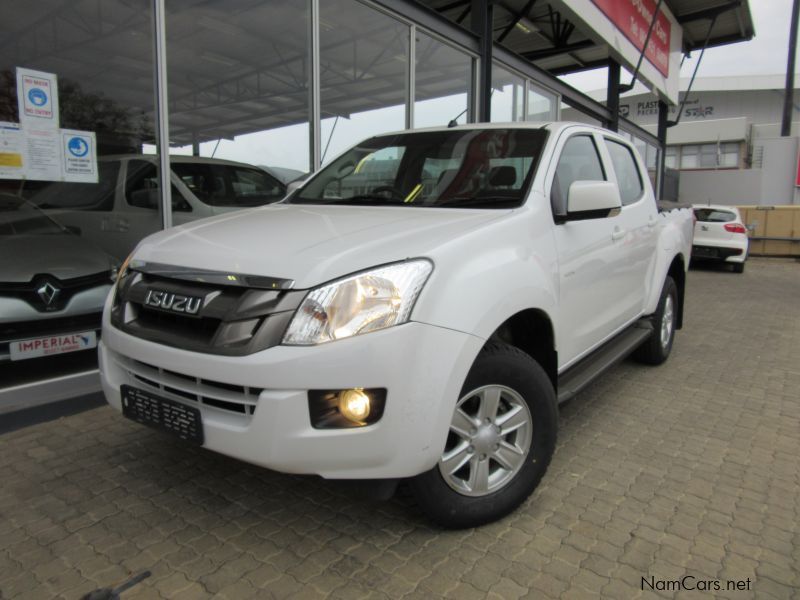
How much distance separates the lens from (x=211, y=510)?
103 inches

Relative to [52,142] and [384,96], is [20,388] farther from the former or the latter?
[384,96]

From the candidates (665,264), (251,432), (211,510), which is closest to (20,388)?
(211,510)

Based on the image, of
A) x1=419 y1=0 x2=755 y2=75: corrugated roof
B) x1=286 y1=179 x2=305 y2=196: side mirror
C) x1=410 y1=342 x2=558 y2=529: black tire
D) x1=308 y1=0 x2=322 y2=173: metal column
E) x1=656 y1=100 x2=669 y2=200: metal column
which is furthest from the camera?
x1=656 y1=100 x2=669 y2=200: metal column

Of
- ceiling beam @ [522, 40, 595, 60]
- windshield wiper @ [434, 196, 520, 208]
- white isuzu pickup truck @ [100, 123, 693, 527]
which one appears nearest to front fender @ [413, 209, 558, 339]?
white isuzu pickup truck @ [100, 123, 693, 527]

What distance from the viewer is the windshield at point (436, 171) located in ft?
9.67

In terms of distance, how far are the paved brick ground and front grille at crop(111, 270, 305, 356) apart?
0.67 meters

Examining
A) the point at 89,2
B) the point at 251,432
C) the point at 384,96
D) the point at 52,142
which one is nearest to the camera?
the point at 251,432

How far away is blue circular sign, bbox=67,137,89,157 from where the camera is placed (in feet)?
14.1

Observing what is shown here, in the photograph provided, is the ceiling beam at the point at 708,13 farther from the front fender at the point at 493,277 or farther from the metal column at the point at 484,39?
the front fender at the point at 493,277

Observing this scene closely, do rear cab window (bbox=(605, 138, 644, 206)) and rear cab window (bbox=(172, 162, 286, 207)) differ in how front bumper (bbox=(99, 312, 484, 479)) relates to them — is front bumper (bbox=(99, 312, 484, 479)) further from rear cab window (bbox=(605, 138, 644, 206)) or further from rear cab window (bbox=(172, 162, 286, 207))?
rear cab window (bbox=(172, 162, 286, 207))

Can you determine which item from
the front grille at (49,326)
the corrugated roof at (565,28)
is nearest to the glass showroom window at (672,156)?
the corrugated roof at (565,28)

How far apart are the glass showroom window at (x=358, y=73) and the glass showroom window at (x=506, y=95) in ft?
6.03

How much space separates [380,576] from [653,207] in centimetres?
350

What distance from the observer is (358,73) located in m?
7.35
